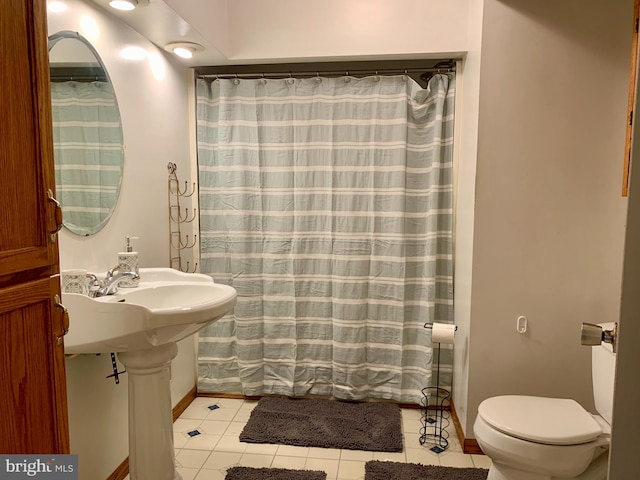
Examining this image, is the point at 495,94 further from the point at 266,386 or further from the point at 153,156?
the point at 266,386

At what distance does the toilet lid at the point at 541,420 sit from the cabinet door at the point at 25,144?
174 cm

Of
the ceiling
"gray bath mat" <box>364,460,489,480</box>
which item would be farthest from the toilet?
the ceiling

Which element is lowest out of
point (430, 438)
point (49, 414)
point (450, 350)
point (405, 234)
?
point (430, 438)

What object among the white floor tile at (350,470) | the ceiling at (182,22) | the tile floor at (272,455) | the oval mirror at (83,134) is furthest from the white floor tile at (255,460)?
the ceiling at (182,22)

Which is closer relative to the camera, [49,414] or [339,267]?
[49,414]

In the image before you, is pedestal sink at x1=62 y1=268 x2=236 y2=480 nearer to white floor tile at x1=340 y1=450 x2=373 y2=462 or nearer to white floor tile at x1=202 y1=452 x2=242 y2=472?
white floor tile at x1=202 y1=452 x2=242 y2=472

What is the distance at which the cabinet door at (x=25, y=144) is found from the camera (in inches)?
35.4

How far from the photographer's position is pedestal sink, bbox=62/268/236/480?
5.22 feet

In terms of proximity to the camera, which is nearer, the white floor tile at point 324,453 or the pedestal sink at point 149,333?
the pedestal sink at point 149,333

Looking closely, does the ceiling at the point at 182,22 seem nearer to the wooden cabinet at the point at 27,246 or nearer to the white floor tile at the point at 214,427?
the wooden cabinet at the point at 27,246

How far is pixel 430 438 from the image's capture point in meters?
2.61

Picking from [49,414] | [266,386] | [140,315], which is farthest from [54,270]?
[266,386]

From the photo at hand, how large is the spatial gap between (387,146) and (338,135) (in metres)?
0.30

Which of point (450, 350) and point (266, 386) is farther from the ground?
point (450, 350)
